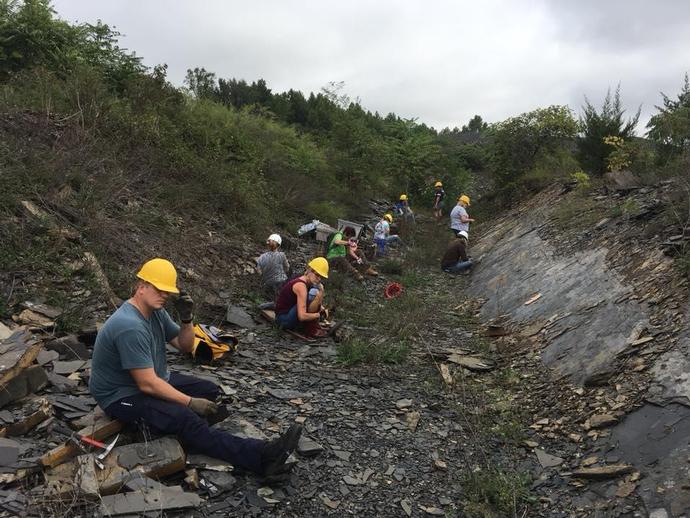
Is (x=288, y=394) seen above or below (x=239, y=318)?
below

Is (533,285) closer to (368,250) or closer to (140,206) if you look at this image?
(368,250)

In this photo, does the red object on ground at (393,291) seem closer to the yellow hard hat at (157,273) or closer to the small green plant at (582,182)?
the small green plant at (582,182)

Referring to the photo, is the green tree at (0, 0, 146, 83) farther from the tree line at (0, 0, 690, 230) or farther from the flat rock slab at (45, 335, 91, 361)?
the flat rock slab at (45, 335, 91, 361)

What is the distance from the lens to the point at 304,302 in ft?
21.3

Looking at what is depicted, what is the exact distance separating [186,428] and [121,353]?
68 centimetres

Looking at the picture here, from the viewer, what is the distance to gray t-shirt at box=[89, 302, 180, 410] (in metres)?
3.22

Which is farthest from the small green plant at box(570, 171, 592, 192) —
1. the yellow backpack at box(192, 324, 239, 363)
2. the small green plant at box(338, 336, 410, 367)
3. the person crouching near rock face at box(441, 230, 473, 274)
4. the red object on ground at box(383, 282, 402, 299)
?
the yellow backpack at box(192, 324, 239, 363)

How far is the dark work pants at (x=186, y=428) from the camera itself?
3314mm

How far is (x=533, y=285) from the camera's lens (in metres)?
7.89

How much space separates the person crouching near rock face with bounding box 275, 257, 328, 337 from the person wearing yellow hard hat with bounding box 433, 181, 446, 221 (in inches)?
514

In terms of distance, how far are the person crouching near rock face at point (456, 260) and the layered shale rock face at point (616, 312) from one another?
1.82 feet

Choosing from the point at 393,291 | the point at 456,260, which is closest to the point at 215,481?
the point at 393,291

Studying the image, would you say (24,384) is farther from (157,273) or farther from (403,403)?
(403,403)

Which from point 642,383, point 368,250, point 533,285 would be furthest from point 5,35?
point 642,383
